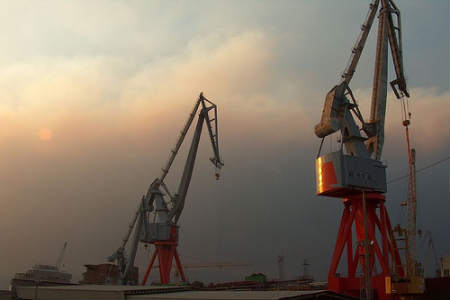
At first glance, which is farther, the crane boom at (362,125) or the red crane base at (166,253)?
the red crane base at (166,253)

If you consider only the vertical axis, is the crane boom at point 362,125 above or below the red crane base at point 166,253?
above

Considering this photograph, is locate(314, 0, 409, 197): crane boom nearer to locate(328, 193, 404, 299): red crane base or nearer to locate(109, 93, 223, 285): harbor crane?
locate(328, 193, 404, 299): red crane base

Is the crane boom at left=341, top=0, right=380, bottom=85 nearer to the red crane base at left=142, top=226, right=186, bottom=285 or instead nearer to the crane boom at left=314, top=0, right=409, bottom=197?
the crane boom at left=314, top=0, right=409, bottom=197

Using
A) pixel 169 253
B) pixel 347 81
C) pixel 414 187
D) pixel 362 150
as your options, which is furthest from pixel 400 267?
pixel 169 253

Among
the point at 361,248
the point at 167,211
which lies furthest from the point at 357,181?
the point at 167,211

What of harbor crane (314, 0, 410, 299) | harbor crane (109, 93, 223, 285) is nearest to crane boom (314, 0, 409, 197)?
harbor crane (314, 0, 410, 299)

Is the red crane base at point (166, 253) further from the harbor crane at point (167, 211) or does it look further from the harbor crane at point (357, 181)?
the harbor crane at point (357, 181)

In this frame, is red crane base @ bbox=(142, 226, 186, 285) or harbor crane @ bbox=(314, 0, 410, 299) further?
red crane base @ bbox=(142, 226, 186, 285)

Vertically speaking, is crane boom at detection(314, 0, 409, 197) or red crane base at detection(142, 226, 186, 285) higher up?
crane boom at detection(314, 0, 409, 197)

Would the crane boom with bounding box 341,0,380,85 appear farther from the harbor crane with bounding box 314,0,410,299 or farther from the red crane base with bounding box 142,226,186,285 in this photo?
the red crane base with bounding box 142,226,186,285

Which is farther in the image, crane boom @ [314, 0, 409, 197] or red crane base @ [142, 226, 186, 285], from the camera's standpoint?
red crane base @ [142, 226, 186, 285]

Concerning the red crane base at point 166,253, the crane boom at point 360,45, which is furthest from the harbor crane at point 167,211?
the crane boom at point 360,45

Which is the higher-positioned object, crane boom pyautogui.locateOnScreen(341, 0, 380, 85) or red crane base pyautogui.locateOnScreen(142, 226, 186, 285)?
crane boom pyautogui.locateOnScreen(341, 0, 380, 85)

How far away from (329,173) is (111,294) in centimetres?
2882
